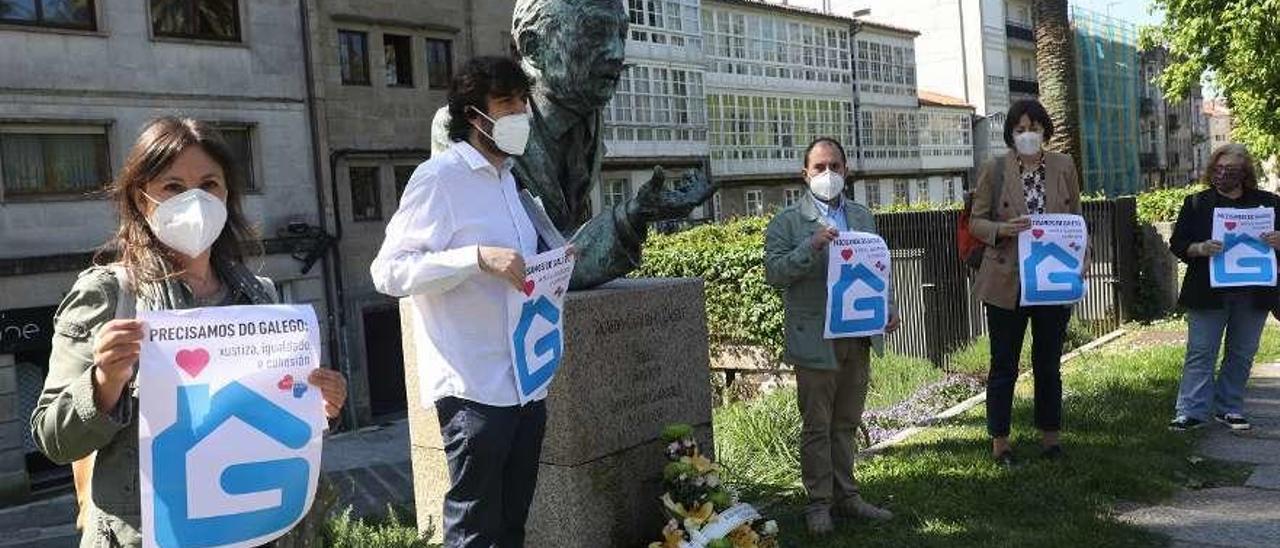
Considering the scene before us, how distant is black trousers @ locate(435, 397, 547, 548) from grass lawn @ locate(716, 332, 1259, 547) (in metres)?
2.14

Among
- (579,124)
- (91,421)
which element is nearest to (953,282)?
(579,124)

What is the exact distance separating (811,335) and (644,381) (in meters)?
0.87

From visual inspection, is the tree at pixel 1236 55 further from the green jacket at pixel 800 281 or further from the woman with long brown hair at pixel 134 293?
the woman with long brown hair at pixel 134 293

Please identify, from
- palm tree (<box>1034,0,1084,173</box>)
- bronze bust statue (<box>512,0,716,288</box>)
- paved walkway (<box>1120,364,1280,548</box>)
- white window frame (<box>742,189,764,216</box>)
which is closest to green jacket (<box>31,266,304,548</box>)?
bronze bust statue (<box>512,0,716,288</box>)

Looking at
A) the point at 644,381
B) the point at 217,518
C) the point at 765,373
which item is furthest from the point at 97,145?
the point at 217,518

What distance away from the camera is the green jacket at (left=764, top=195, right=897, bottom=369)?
5156 mm

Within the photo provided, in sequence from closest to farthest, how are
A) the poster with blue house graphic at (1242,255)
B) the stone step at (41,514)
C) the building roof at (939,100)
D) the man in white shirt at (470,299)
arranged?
the man in white shirt at (470,299) → the poster with blue house graphic at (1242,255) → the stone step at (41,514) → the building roof at (939,100)

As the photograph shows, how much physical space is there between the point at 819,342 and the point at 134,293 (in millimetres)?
3459

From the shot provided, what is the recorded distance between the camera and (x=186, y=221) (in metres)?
2.49

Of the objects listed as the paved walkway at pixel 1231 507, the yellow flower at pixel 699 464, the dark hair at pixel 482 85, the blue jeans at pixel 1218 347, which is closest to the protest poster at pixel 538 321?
the dark hair at pixel 482 85

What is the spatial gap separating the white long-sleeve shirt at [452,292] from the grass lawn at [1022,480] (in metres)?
2.50

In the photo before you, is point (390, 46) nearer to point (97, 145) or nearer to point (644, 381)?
point (97, 145)

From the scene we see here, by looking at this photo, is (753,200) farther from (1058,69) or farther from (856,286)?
(856,286)

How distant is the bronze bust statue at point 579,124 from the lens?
4543 mm
